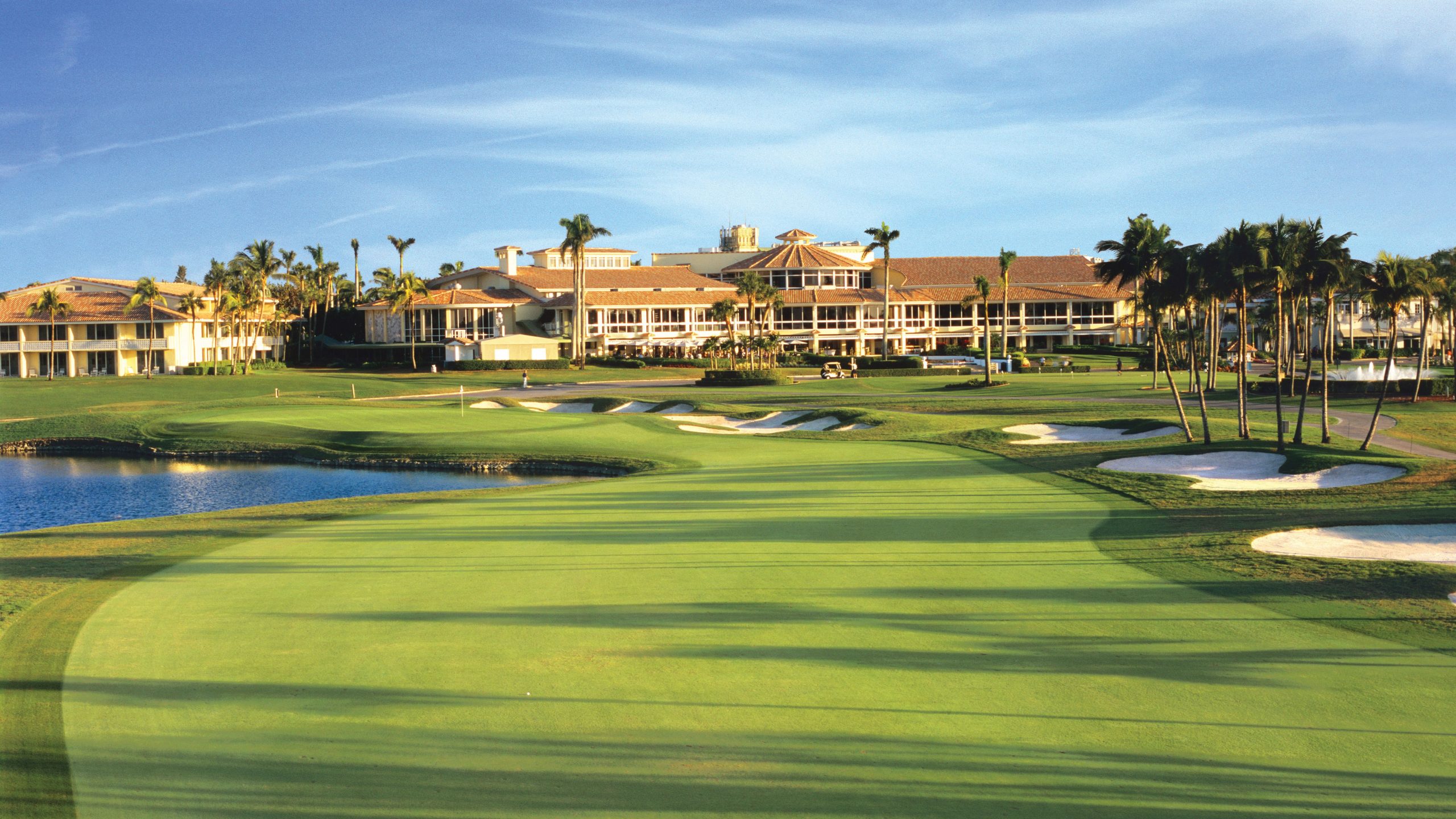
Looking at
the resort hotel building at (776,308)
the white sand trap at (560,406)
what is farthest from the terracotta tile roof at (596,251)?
the white sand trap at (560,406)

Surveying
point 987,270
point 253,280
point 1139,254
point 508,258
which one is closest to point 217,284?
point 253,280

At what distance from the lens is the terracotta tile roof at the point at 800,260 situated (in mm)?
108875

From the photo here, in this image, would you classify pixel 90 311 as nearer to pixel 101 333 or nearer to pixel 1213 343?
pixel 101 333

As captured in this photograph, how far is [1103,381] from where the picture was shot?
6656 cm

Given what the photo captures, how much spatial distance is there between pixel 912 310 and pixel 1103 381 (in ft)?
136

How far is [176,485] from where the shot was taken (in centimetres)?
3166

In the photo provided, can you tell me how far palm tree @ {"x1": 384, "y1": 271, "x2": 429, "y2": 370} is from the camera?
91562 millimetres

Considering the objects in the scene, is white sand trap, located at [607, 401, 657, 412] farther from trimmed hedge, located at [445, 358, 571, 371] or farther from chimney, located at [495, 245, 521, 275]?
chimney, located at [495, 245, 521, 275]

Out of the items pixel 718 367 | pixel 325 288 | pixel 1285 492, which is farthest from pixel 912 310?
pixel 1285 492

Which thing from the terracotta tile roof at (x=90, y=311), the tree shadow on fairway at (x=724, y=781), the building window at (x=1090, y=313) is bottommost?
the tree shadow on fairway at (x=724, y=781)

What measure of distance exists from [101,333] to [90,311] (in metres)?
2.00

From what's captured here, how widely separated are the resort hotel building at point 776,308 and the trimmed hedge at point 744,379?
25608 millimetres

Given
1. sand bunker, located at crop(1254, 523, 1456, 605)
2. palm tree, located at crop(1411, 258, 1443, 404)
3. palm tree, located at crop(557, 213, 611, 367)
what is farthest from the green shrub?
sand bunker, located at crop(1254, 523, 1456, 605)

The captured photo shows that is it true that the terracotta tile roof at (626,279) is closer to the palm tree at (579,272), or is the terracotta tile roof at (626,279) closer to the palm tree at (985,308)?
the palm tree at (579,272)
